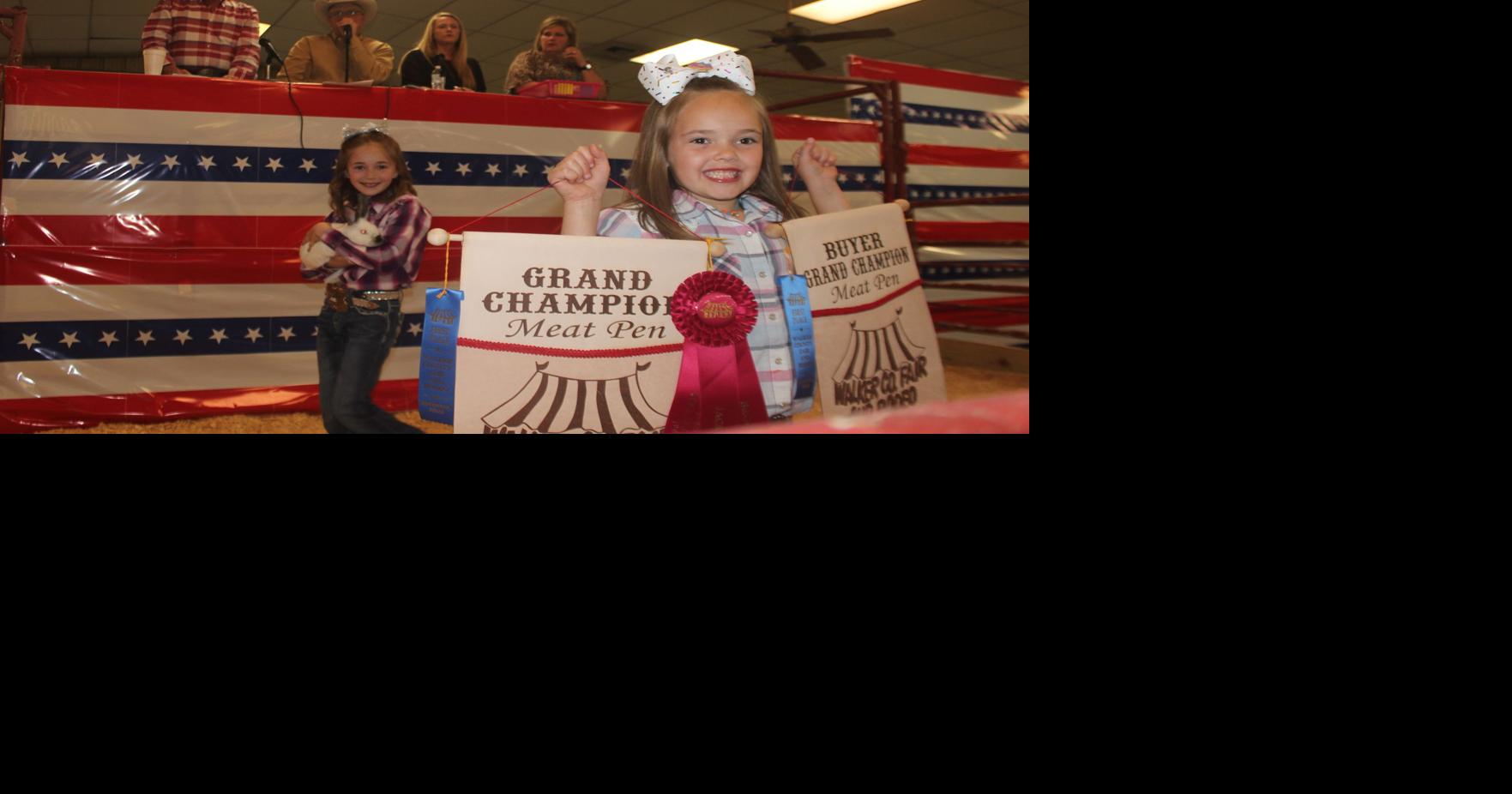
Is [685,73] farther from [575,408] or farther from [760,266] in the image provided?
[575,408]

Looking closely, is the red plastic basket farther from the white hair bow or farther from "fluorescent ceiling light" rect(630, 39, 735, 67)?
"fluorescent ceiling light" rect(630, 39, 735, 67)

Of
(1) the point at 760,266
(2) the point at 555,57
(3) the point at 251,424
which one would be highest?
(2) the point at 555,57

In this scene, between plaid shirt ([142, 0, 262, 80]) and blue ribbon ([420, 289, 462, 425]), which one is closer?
blue ribbon ([420, 289, 462, 425])

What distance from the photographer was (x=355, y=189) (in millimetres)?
1956

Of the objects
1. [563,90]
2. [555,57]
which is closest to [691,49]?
[555,57]

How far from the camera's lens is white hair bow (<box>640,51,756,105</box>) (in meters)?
1.62

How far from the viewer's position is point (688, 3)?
686cm

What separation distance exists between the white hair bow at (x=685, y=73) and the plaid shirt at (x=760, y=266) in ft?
0.56

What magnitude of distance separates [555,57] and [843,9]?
4.71 m

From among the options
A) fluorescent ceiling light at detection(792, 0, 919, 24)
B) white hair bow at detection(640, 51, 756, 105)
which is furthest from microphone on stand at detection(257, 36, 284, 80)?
fluorescent ceiling light at detection(792, 0, 919, 24)

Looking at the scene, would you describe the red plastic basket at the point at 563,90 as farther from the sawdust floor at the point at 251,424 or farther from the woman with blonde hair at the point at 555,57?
the sawdust floor at the point at 251,424

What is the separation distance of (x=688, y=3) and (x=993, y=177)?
3017 millimetres

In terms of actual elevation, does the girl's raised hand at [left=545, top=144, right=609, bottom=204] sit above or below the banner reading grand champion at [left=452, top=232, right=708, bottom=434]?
above

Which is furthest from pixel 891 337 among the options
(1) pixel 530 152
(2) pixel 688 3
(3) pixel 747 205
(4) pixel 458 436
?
(2) pixel 688 3
